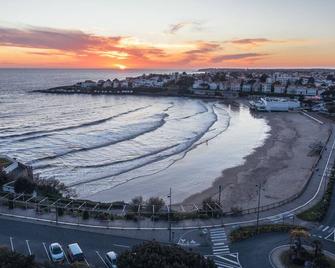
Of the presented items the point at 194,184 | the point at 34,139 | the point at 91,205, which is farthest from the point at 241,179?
the point at 34,139

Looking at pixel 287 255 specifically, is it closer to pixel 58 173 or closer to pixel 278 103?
pixel 58 173

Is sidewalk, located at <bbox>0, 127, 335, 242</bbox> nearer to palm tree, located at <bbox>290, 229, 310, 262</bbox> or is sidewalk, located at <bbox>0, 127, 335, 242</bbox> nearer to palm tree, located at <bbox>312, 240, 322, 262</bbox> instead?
palm tree, located at <bbox>290, 229, 310, 262</bbox>

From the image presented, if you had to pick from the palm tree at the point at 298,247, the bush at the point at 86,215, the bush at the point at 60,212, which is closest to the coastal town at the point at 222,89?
the palm tree at the point at 298,247

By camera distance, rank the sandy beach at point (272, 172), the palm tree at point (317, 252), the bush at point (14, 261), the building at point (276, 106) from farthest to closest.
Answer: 1. the building at point (276, 106)
2. the sandy beach at point (272, 172)
3. the palm tree at point (317, 252)
4. the bush at point (14, 261)

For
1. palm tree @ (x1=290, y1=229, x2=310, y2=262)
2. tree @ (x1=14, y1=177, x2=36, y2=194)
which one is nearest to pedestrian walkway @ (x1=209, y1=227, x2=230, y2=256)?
palm tree @ (x1=290, y1=229, x2=310, y2=262)

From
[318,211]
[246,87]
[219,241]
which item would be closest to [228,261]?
[219,241]

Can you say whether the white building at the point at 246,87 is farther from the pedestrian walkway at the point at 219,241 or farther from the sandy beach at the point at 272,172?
the pedestrian walkway at the point at 219,241

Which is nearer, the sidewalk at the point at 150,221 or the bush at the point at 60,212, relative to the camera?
the sidewalk at the point at 150,221

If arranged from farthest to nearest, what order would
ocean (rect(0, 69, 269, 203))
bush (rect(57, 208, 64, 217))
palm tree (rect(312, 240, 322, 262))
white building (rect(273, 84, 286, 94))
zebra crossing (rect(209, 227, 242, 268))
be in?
white building (rect(273, 84, 286, 94)) → ocean (rect(0, 69, 269, 203)) → bush (rect(57, 208, 64, 217)) → zebra crossing (rect(209, 227, 242, 268)) → palm tree (rect(312, 240, 322, 262))
